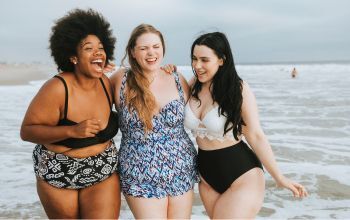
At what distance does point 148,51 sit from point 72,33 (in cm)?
70

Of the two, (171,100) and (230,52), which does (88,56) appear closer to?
(171,100)

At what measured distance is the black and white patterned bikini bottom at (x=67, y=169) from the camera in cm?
314

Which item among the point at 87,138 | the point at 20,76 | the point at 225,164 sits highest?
the point at 87,138

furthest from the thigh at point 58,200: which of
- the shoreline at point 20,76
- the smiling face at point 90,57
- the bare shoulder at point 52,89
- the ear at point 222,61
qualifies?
the shoreline at point 20,76

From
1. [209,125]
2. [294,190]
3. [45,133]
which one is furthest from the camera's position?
[294,190]

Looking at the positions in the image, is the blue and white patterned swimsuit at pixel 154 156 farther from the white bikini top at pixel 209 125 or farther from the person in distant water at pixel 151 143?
the white bikini top at pixel 209 125

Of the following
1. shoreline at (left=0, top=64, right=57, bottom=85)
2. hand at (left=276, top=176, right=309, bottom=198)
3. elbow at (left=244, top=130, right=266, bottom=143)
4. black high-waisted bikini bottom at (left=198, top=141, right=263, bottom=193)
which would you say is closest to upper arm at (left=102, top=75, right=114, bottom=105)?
black high-waisted bikini bottom at (left=198, top=141, right=263, bottom=193)

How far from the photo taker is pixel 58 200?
127 inches

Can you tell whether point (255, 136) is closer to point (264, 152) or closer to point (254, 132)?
point (254, 132)

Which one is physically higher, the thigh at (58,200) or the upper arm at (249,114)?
the upper arm at (249,114)

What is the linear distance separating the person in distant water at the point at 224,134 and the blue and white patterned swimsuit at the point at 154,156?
0.21 m

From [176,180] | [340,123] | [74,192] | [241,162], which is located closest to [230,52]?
[241,162]

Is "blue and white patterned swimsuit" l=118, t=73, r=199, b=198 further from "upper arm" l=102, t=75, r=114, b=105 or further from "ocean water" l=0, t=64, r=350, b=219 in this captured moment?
"ocean water" l=0, t=64, r=350, b=219

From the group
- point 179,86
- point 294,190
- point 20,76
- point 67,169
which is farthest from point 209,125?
point 20,76
